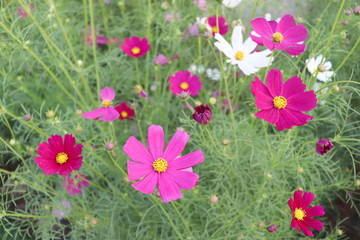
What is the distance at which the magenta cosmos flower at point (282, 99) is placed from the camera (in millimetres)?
781

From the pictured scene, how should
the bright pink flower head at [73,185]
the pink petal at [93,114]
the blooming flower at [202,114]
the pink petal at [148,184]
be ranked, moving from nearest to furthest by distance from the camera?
the pink petal at [148,184], the blooming flower at [202,114], the pink petal at [93,114], the bright pink flower head at [73,185]

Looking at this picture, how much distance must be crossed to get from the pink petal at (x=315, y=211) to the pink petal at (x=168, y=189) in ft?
1.18

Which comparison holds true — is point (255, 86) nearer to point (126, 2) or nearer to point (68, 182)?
point (68, 182)

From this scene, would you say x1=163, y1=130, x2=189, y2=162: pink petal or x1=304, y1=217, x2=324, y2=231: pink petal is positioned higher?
x1=163, y1=130, x2=189, y2=162: pink petal

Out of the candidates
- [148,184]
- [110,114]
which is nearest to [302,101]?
[148,184]

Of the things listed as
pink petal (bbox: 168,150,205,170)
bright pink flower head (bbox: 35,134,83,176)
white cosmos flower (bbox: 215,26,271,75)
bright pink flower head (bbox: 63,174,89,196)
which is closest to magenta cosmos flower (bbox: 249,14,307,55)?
white cosmos flower (bbox: 215,26,271,75)

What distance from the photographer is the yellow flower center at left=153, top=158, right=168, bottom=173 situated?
81 cm

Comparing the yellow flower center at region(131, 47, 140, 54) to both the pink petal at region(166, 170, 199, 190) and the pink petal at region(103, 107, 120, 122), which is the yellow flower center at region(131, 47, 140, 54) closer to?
the pink petal at region(103, 107, 120, 122)

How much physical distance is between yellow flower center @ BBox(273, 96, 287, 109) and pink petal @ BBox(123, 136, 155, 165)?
1.17ft

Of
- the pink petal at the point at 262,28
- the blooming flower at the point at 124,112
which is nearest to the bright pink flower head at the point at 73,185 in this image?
the blooming flower at the point at 124,112

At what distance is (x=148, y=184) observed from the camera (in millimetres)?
758

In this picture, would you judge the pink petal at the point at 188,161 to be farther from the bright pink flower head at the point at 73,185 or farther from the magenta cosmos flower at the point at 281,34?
the bright pink flower head at the point at 73,185

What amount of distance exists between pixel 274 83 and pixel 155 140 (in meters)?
0.35

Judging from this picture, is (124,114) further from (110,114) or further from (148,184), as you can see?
(148,184)
